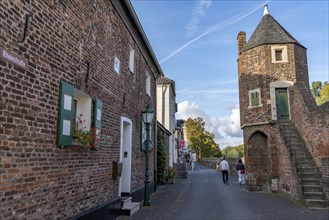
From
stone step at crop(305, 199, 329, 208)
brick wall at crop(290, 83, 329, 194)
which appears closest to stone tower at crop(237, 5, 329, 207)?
brick wall at crop(290, 83, 329, 194)

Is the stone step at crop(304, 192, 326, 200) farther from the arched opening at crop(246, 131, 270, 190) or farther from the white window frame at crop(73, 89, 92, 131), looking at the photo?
the white window frame at crop(73, 89, 92, 131)

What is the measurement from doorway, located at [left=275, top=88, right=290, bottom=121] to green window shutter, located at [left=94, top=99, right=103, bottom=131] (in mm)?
11887

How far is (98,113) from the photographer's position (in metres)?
7.53

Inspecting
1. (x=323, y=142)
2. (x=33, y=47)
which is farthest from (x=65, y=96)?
(x=323, y=142)

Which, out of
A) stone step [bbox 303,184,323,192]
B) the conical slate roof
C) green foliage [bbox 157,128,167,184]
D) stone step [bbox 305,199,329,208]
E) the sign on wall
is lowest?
stone step [bbox 305,199,329,208]

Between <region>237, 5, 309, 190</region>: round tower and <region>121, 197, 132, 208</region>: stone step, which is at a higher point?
<region>237, 5, 309, 190</region>: round tower

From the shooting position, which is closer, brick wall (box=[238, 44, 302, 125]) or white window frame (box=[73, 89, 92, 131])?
white window frame (box=[73, 89, 92, 131])

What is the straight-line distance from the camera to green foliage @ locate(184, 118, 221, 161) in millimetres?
60031

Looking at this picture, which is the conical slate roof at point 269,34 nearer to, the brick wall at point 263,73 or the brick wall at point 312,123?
the brick wall at point 263,73

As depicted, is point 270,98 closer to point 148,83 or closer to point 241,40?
point 241,40

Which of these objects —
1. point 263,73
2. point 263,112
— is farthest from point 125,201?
point 263,73

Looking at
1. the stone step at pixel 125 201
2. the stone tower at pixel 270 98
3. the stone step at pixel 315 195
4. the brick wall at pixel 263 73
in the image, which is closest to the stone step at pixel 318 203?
the stone step at pixel 315 195

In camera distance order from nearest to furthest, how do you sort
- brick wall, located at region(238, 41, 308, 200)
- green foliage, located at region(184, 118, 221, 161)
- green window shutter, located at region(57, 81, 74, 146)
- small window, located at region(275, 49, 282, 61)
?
green window shutter, located at region(57, 81, 74, 146) → brick wall, located at region(238, 41, 308, 200) → small window, located at region(275, 49, 282, 61) → green foliage, located at region(184, 118, 221, 161)

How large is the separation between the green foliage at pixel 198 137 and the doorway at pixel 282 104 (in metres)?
43.4
